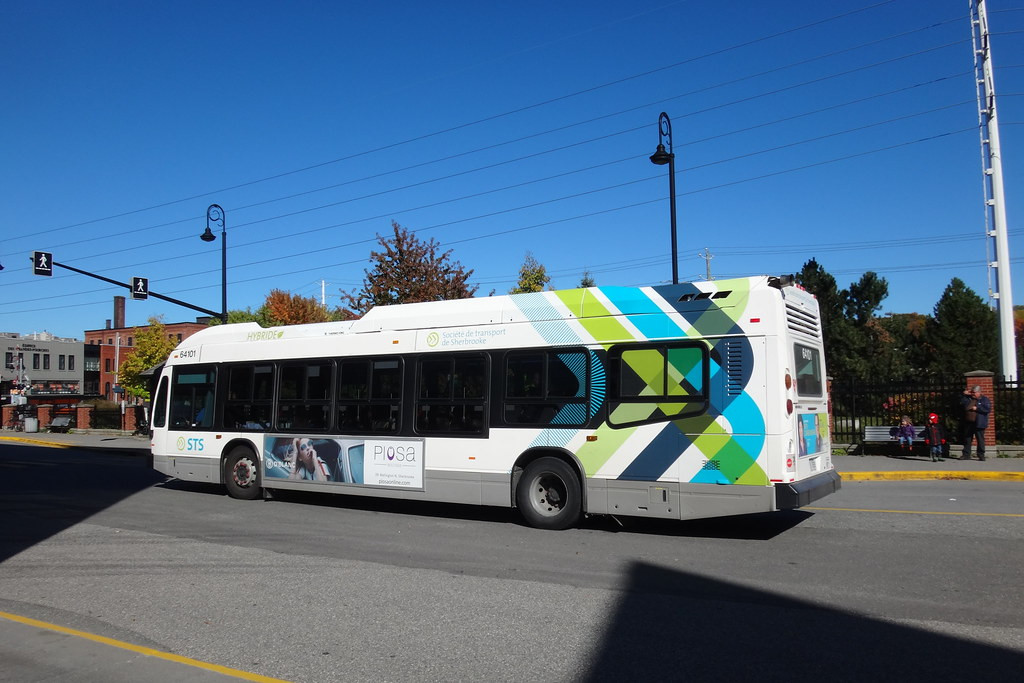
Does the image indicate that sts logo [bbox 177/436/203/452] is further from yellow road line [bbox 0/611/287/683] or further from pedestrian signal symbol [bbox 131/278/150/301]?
pedestrian signal symbol [bbox 131/278/150/301]

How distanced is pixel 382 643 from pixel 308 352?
7721mm

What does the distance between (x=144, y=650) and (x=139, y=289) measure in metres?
27.4

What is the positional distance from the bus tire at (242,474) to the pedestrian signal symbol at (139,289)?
18.8 m

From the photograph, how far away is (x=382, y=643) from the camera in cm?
525

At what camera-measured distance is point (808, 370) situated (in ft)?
30.7

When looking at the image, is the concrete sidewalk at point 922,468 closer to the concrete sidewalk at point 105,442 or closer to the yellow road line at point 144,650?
the yellow road line at point 144,650

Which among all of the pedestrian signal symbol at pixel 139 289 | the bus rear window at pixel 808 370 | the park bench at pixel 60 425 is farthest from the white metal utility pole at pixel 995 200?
the park bench at pixel 60 425

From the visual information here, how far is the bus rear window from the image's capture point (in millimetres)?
8977

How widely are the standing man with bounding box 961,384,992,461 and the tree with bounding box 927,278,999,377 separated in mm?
17014

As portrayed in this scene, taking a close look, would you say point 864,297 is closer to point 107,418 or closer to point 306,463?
point 306,463

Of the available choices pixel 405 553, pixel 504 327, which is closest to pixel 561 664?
pixel 405 553

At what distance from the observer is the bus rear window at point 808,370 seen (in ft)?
29.5

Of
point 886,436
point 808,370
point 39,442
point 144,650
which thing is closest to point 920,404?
point 886,436

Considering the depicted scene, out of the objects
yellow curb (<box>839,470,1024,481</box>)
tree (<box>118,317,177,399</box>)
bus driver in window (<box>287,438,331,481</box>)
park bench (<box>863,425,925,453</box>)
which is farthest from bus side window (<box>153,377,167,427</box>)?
tree (<box>118,317,177,399</box>)
